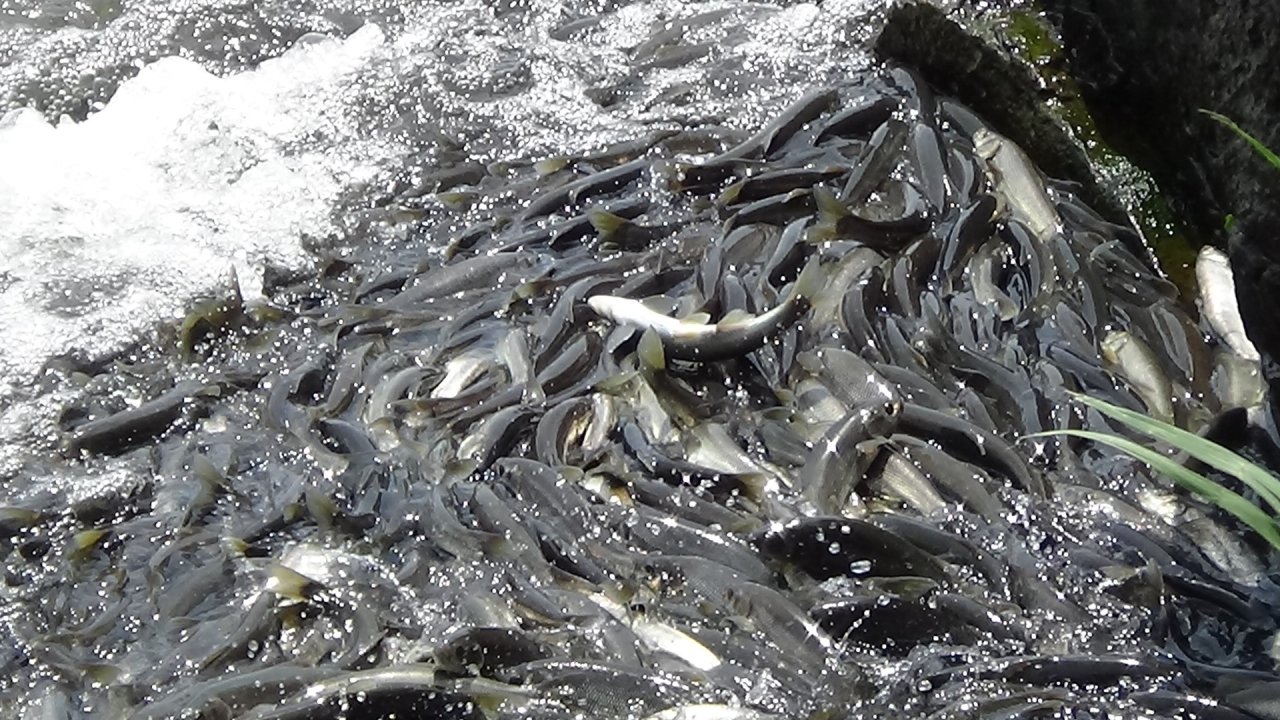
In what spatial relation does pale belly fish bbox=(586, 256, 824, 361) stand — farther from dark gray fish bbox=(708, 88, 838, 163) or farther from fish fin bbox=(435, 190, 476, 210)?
fish fin bbox=(435, 190, 476, 210)

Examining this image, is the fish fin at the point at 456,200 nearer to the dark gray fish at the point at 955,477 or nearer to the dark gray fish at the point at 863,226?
the dark gray fish at the point at 863,226

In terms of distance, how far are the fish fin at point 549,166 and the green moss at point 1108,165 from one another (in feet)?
8.31

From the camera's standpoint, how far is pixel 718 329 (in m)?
5.08

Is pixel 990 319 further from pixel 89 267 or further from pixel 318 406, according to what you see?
pixel 89 267

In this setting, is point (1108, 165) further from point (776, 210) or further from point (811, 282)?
point (811, 282)

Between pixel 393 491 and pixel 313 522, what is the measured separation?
0.32 metres

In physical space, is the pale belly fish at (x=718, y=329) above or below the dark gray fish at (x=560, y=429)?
above

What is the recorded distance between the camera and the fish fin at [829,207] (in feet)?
18.6

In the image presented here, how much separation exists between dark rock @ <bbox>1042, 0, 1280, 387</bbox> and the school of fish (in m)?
0.40

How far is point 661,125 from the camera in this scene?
713cm

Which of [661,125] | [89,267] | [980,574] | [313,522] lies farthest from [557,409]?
[89,267]

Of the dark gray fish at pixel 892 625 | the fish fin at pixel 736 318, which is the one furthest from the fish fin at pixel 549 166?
the dark gray fish at pixel 892 625

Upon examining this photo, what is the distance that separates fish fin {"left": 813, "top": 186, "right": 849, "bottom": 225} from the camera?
5668 mm

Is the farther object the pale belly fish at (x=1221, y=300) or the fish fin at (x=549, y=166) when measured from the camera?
the fish fin at (x=549, y=166)
